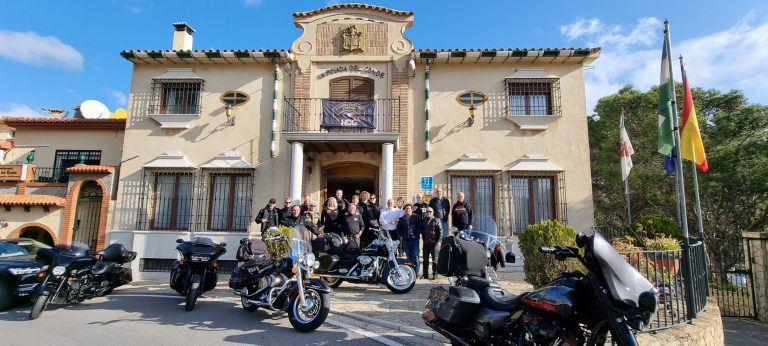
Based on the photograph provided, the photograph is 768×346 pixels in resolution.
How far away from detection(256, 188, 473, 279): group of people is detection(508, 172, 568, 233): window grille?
2851 mm

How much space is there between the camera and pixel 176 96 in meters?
12.0

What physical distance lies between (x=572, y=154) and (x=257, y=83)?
930cm

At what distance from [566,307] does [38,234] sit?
48.9 feet

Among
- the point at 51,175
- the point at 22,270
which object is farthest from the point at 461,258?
the point at 51,175

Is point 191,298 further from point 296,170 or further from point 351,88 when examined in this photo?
point 351,88

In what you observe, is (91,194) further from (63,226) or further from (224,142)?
(224,142)

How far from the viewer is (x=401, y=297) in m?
6.70

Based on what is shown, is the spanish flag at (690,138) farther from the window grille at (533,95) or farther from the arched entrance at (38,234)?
the arched entrance at (38,234)

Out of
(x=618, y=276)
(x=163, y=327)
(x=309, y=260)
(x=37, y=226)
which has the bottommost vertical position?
(x=163, y=327)

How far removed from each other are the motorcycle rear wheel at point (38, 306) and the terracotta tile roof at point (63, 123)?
8340 millimetres

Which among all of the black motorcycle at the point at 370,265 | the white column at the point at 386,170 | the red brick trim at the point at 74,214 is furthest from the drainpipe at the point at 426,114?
the red brick trim at the point at 74,214

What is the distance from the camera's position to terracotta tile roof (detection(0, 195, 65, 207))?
11359 millimetres

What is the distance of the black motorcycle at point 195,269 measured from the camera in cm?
602

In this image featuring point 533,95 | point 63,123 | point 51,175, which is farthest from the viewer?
point 63,123
